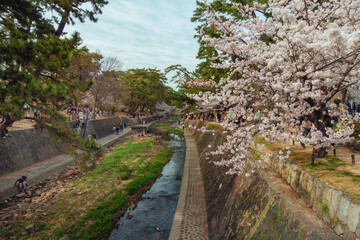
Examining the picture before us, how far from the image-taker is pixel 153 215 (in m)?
11.1

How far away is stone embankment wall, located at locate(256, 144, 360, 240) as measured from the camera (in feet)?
11.1

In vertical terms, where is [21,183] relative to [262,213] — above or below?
below

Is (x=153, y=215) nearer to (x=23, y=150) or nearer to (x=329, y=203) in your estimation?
(x=329, y=203)

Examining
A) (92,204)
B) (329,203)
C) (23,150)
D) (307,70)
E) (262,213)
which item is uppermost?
(307,70)

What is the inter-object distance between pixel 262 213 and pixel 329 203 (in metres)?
1.95

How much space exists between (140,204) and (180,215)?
3.26m

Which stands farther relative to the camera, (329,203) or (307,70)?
(307,70)

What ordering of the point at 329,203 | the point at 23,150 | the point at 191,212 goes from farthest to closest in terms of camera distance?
the point at 23,150, the point at 191,212, the point at 329,203

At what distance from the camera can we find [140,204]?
12320 mm

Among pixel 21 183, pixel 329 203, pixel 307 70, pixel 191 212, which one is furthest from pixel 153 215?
pixel 307 70

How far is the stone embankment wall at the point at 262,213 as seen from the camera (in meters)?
4.07

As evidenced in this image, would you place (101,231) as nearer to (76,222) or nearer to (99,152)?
(76,222)

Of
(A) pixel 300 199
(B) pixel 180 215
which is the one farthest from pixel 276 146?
(B) pixel 180 215

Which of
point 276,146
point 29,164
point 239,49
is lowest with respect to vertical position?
point 29,164
